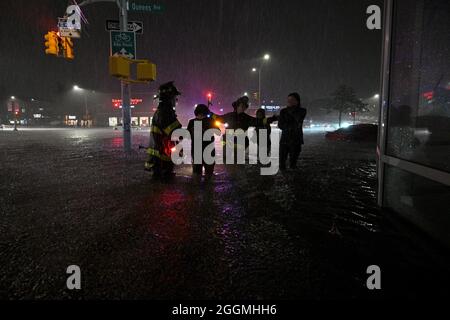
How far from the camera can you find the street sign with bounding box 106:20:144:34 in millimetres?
9836

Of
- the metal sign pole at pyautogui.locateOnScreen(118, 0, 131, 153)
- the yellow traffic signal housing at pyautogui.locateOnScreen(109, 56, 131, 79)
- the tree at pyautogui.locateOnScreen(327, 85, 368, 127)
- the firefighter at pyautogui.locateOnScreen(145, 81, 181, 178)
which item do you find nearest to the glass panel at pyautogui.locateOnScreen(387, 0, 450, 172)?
the firefighter at pyautogui.locateOnScreen(145, 81, 181, 178)

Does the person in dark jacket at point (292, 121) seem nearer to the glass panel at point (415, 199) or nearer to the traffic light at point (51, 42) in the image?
the glass panel at point (415, 199)

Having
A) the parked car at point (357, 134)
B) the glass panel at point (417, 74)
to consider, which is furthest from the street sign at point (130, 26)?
the parked car at point (357, 134)

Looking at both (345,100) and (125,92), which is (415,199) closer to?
(125,92)

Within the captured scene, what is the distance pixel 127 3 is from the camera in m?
10.2

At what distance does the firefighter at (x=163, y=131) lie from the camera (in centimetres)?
571

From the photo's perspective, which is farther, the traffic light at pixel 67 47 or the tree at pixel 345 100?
the tree at pixel 345 100

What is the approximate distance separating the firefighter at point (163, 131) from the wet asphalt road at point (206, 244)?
0.63 metres

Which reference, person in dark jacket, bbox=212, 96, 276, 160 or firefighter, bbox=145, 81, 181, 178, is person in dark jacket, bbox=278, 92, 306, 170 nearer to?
person in dark jacket, bbox=212, 96, 276, 160

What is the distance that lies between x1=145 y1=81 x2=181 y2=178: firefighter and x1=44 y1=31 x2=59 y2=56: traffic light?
1094 centimetres

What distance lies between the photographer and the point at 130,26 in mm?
10141
